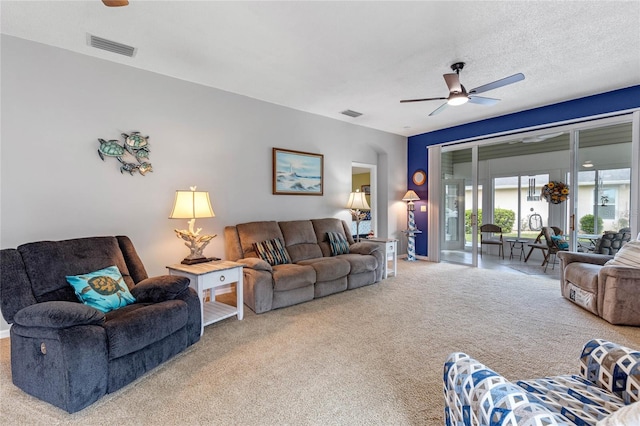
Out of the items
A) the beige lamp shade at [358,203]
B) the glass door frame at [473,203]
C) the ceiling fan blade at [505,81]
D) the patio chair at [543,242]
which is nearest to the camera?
the ceiling fan blade at [505,81]

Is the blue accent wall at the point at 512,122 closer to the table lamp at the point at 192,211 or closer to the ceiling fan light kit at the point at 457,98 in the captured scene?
the ceiling fan light kit at the point at 457,98

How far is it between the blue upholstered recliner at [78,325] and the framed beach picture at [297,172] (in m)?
2.44

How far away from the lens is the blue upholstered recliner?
1787 mm

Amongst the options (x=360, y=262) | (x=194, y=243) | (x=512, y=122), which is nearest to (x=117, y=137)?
(x=194, y=243)

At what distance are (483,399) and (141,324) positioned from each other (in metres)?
2.07

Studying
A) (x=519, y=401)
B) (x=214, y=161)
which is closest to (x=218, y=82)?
(x=214, y=161)

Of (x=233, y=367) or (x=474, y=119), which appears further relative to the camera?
(x=474, y=119)

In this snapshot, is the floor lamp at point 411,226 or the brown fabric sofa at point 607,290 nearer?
the brown fabric sofa at point 607,290

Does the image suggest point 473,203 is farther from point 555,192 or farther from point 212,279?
point 212,279

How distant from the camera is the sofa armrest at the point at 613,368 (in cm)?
123

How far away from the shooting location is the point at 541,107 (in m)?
4.90

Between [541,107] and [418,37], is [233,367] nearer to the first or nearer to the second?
[418,37]

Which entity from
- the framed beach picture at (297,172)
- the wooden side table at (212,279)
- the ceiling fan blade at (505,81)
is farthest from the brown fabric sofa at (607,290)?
the wooden side table at (212,279)

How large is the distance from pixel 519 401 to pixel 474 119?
18.8 ft
